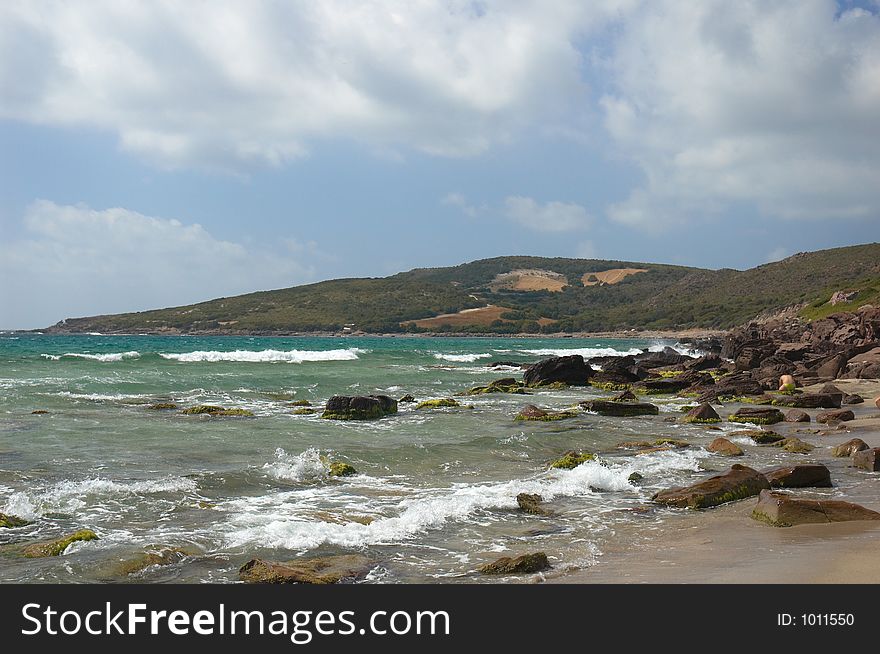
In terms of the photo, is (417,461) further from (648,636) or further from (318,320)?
(318,320)

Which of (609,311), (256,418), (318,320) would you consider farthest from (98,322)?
(256,418)

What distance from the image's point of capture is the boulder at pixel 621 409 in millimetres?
24703

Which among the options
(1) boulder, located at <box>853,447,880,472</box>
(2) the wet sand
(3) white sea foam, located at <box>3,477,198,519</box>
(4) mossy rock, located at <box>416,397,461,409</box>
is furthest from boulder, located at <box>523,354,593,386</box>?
(2) the wet sand

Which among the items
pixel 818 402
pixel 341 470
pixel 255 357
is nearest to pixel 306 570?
pixel 341 470

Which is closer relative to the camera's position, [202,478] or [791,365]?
[202,478]

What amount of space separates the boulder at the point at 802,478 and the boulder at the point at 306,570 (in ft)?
25.6

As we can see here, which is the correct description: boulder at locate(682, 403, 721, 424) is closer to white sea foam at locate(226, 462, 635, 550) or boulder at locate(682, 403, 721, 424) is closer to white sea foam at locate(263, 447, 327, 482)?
white sea foam at locate(226, 462, 635, 550)

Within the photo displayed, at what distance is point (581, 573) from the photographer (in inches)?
299

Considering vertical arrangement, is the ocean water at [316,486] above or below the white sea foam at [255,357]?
below

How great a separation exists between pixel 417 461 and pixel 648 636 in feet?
34.5

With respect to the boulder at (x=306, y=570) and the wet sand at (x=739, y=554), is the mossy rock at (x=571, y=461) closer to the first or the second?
the wet sand at (x=739, y=554)

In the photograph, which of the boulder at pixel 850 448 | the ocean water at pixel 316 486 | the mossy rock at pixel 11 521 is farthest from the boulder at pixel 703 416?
the mossy rock at pixel 11 521

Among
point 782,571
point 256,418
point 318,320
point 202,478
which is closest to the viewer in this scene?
point 782,571

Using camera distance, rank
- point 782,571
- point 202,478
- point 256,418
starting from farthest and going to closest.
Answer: point 256,418, point 202,478, point 782,571
